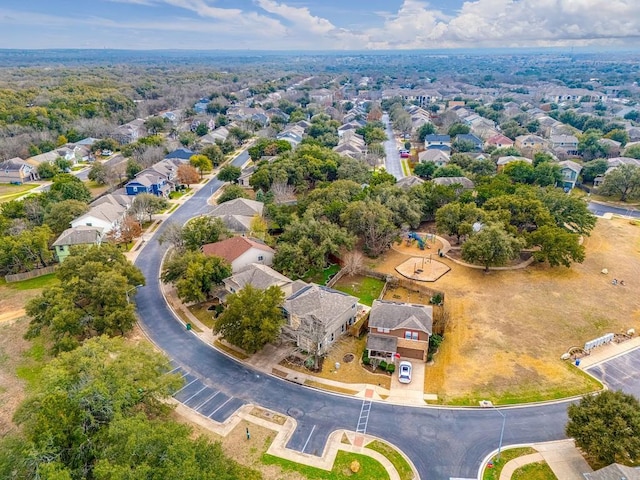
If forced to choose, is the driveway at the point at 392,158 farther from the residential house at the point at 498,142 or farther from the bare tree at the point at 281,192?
the bare tree at the point at 281,192

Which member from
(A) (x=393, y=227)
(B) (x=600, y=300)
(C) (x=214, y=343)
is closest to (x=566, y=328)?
(B) (x=600, y=300)

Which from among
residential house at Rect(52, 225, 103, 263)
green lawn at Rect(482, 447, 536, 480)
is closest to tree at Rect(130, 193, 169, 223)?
residential house at Rect(52, 225, 103, 263)

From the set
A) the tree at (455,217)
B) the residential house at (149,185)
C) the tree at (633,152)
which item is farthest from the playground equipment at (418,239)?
the tree at (633,152)

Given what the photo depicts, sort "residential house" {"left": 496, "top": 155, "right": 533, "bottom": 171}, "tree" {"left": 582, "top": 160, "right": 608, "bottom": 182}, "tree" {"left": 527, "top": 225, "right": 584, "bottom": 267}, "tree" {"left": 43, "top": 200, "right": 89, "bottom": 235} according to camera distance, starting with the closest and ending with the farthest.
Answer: "tree" {"left": 527, "top": 225, "right": 584, "bottom": 267}, "tree" {"left": 43, "top": 200, "right": 89, "bottom": 235}, "tree" {"left": 582, "top": 160, "right": 608, "bottom": 182}, "residential house" {"left": 496, "top": 155, "right": 533, "bottom": 171}

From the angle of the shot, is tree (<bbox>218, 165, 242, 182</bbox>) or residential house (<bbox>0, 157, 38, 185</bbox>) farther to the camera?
residential house (<bbox>0, 157, 38, 185</bbox>)

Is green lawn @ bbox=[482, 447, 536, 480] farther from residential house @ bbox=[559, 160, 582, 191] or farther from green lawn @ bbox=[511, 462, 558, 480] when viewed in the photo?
residential house @ bbox=[559, 160, 582, 191]

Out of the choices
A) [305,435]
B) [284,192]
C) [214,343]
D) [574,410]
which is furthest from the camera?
[284,192]

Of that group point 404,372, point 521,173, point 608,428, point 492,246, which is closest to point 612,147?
point 521,173

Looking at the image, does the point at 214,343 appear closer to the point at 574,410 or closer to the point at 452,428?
the point at 452,428
